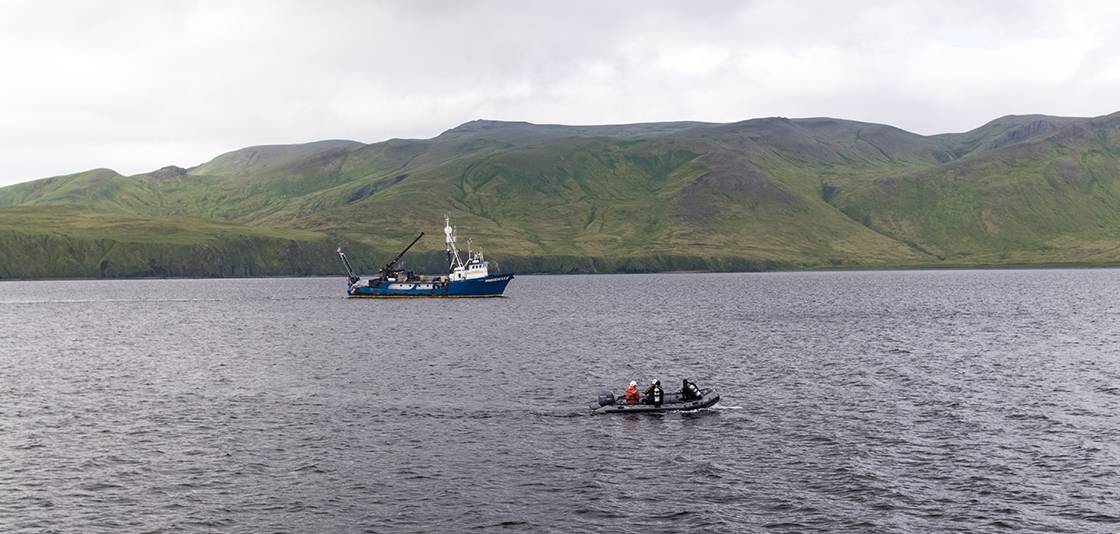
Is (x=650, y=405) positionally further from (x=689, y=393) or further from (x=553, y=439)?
(x=553, y=439)

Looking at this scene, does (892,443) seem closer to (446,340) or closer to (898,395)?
(898,395)

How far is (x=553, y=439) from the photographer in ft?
204

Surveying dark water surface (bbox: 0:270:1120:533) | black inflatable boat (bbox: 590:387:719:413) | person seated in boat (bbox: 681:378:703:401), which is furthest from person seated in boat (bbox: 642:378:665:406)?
person seated in boat (bbox: 681:378:703:401)

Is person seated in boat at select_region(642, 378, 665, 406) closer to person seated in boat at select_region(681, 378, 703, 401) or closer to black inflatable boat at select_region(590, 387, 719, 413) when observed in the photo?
A: black inflatable boat at select_region(590, 387, 719, 413)

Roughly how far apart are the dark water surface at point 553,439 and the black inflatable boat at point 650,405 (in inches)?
33.6

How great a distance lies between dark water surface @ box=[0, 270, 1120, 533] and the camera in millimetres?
45531

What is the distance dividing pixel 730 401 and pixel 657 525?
113 feet

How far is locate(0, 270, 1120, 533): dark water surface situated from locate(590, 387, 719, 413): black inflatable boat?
0.85 meters

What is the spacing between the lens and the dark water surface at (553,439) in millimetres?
45531

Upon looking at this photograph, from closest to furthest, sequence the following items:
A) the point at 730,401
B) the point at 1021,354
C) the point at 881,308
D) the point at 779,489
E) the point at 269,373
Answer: the point at 779,489 → the point at 730,401 → the point at 269,373 → the point at 1021,354 → the point at 881,308

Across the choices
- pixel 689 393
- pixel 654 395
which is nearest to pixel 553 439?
pixel 654 395

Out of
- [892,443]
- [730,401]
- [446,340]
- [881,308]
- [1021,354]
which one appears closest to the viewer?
[892,443]

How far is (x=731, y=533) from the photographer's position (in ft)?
139

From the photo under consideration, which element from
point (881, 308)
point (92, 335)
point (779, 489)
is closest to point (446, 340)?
point (92, 335)
